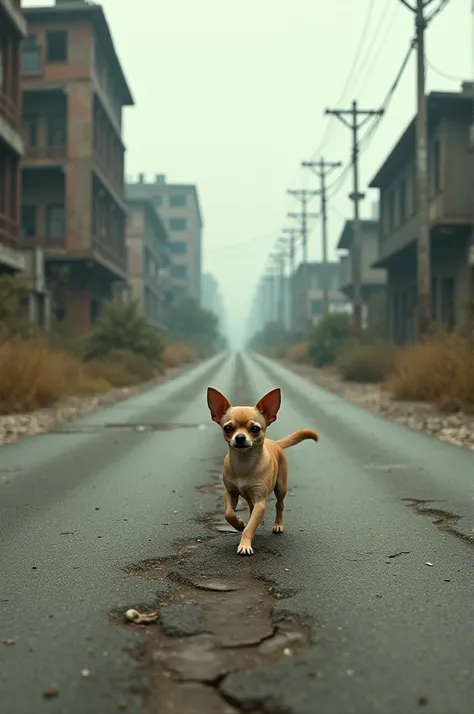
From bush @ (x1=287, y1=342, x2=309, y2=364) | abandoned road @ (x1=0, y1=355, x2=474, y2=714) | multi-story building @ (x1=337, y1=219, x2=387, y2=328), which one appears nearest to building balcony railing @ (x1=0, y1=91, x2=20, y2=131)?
abandoned road @ (x1=0, y1=355, x2=474, y2=714)

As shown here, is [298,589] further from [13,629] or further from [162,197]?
[162,197]

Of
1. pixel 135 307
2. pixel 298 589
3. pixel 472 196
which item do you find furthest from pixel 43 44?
pixel 298 589

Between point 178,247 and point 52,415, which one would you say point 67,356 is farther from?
point 178,247

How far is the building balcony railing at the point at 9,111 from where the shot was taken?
2581cm

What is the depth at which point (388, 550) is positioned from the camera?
17.3 feet

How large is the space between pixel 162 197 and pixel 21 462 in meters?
114

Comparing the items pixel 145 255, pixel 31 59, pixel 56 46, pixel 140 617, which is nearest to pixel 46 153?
pixel 31 59

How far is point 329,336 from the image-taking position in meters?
42.0

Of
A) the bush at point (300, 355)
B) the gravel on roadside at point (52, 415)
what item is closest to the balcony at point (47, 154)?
the bush at point (300, 355)

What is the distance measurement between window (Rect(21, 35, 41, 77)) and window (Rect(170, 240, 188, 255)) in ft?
258

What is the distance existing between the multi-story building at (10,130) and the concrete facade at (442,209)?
13.3 metres

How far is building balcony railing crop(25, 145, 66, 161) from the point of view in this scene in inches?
1501

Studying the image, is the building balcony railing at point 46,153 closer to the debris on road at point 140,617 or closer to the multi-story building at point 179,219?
the debris on road at point 140,617

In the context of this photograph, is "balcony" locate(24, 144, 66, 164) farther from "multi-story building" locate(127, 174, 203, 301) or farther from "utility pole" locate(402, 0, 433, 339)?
"multi-story building" locate(127, 174, 203, 301)
